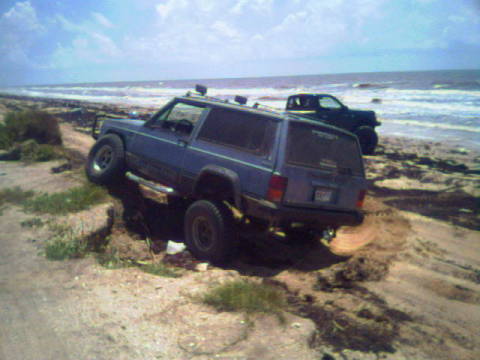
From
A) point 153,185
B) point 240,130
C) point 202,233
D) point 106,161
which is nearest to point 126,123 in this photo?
point 106,161

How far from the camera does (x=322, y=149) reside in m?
4.35

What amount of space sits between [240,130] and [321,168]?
1.09 metres

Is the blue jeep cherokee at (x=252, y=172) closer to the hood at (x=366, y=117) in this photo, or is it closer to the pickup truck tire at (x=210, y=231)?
the pickup truck tire at (x=210, y=231)

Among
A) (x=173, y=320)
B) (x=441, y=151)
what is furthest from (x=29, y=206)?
(x=441, y=151)

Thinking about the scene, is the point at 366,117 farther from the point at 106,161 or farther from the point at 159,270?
the point at 159,270

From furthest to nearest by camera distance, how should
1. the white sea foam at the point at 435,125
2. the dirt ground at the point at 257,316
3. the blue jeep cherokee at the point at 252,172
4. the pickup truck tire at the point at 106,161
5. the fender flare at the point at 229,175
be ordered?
1. the white sea foam at the point at 435,125
2. the pickup truck tire at the point at 106,161
3. the fender flare at the point at 229,175
4. the blue jeep cherokee at the point at 252,172
5. the dirt ground at the point at 257,316

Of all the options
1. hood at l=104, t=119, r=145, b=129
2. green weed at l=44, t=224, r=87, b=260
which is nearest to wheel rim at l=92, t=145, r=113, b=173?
hood at l=104, t=119, r=145, b=129

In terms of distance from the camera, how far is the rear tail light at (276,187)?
12.9 feet

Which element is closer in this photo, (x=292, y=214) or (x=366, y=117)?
(x=292, y=214)

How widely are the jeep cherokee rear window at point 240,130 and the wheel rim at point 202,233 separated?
101 cm

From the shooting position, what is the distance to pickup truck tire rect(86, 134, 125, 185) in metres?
5.90

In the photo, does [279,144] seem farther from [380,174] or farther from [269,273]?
[380,174]

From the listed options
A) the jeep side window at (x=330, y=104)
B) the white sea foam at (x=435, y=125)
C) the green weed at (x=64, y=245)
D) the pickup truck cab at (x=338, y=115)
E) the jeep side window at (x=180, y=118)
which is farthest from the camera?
the white sea foam at (x=435, y=125)

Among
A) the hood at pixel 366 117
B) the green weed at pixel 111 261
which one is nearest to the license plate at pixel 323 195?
the green weed at pixel 111 261
